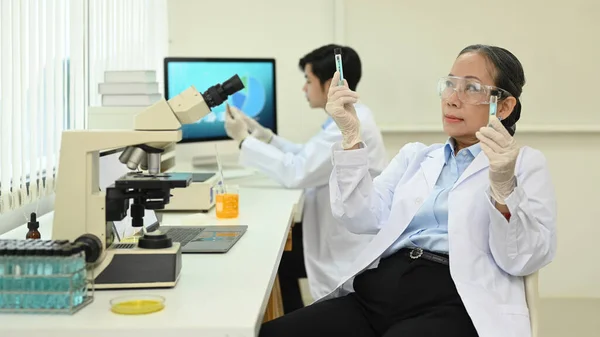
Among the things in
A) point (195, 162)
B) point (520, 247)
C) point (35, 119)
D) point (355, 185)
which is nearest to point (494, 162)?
point (520, 247)

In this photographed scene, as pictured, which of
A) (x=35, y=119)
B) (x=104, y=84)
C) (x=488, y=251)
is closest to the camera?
(x=488, y=251)

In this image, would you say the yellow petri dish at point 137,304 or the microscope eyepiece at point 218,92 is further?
the microscope eyepiece at point 218,92

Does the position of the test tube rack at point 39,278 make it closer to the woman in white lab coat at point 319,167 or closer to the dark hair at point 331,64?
the woman in white lab coat at point 319,167

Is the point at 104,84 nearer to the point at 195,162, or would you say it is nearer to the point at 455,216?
the point at 195,162

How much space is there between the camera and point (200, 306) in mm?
1507

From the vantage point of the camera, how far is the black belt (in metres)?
1.93

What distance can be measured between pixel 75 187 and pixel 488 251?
102 centimetres

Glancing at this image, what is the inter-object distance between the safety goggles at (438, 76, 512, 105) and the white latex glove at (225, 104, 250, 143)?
152 cm

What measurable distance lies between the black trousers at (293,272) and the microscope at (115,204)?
175 cm

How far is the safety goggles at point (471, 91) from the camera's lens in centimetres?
199

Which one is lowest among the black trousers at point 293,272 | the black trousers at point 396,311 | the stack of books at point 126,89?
the black trousers at point 293,272

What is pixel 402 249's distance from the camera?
6.62 feet

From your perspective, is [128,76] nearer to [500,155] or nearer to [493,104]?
[493,104]

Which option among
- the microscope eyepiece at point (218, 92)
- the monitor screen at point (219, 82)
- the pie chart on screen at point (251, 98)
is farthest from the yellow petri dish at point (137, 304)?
the pie chart on screen at point (251, 98)
